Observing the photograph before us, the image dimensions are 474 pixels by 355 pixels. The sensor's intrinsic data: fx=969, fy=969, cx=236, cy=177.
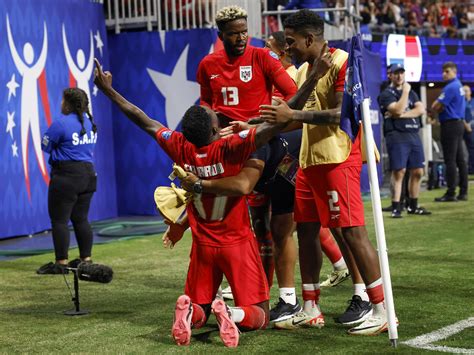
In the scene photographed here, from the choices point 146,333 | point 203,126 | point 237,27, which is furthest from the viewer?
point 237,27

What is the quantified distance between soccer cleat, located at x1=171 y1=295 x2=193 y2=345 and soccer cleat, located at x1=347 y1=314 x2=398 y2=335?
3.49 feet

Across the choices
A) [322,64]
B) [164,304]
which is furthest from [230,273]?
[164,304]

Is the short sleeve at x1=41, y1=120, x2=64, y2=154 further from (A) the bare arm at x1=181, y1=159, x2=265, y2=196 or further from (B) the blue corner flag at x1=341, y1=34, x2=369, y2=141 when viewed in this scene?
(B) the blue corner flag at x1=341, y1=34, x2=369, y2=141

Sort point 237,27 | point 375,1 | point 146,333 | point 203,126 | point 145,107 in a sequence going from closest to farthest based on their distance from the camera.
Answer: point 203,126 < point 146,333 < point 237,27 < point 145,107 < point 375,1

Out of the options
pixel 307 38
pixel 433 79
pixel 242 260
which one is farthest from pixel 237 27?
pixel 433 79

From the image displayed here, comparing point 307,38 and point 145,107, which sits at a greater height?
point 307,38

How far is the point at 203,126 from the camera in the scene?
6027 mm

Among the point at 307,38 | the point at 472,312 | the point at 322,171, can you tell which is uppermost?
the point at 307,38

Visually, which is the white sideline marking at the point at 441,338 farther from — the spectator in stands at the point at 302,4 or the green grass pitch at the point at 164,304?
the spectator in stands at the point at 302,4

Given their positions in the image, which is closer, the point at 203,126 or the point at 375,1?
the point at 203,126

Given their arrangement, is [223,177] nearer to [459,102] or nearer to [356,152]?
[356,152]

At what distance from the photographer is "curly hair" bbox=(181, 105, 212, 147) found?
603 centimetres

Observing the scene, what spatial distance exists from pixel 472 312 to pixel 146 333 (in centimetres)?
226

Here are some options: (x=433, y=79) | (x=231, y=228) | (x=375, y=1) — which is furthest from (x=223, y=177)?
(x=375, y=1)
